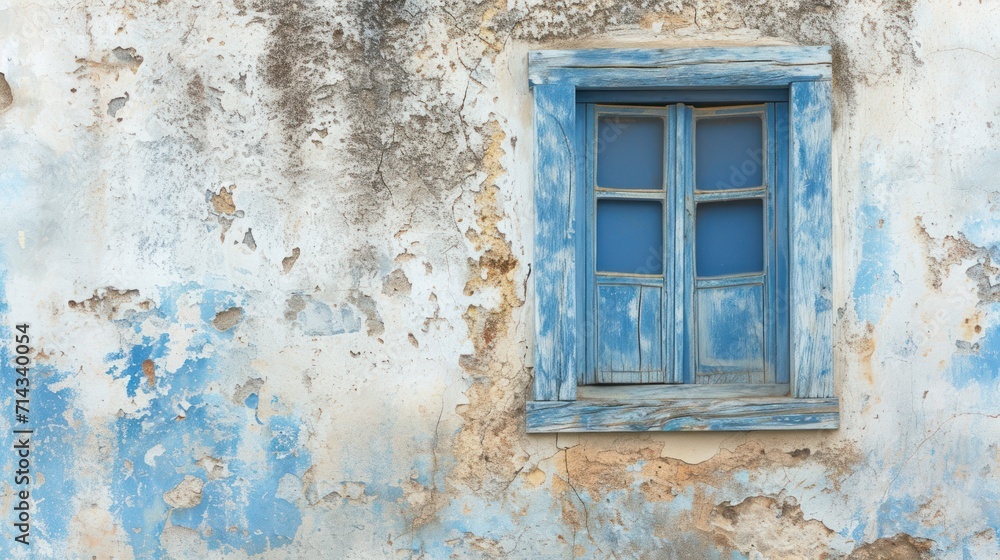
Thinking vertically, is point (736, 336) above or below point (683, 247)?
below

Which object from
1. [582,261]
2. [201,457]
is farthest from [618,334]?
[201,457]

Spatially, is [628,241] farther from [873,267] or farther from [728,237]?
[873,267]

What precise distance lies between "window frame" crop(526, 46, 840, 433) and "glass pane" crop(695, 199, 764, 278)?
0.56 feet

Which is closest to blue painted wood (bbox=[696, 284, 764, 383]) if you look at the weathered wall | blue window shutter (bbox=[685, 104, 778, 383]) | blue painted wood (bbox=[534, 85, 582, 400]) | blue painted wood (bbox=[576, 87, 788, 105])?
blue window shutter (bbox=[685, 104, 778, 383])

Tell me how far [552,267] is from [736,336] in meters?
0.72

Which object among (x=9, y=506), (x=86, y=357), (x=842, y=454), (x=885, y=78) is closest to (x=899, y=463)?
(x=842, y=454)

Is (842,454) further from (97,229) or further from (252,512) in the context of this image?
(97,229)

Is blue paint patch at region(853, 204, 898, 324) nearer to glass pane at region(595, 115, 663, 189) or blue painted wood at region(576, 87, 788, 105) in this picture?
blue painted wood at region(576, 87, 788, 105)

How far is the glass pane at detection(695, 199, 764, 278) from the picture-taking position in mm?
3383

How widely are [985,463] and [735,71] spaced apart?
5.27ft

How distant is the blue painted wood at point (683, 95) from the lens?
331 cm

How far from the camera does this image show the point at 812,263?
10.5 feet

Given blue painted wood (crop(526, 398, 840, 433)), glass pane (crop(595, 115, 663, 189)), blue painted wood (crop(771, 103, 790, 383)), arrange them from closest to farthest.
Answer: blue painted wood (crop(526, 398, 840, 433)), blue painted wood (crop(771, 103, 790, 383)), glass pane (crop(595, 115, 663, 189))

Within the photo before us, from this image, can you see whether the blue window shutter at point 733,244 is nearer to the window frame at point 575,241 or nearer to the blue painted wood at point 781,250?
the blue painted wood at point 781,250
